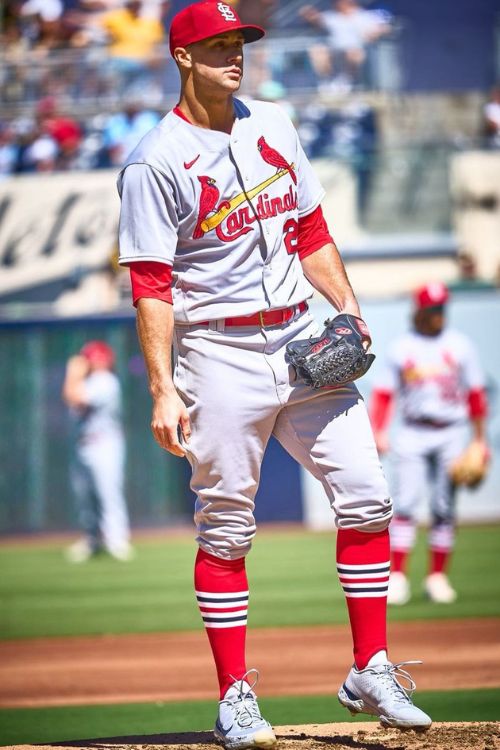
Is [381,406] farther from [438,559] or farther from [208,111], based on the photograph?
[208,111]

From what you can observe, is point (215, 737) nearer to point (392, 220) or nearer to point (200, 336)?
point (200, 336)

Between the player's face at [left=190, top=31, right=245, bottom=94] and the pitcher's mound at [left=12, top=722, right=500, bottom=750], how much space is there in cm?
217

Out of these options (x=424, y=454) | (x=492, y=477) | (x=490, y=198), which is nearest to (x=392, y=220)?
(x=490, y=198)

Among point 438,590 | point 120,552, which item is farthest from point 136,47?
point 438,590

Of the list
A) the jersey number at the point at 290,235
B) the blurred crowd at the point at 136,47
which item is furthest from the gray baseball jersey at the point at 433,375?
the blurred crowd at the point at 136,47

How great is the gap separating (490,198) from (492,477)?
4.10m

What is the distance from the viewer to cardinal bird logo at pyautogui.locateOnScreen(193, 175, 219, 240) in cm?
397

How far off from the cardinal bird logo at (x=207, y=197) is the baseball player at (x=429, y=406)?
5.35 m

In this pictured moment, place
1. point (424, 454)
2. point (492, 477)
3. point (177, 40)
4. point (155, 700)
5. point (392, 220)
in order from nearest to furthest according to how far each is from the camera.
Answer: point (177, 40)
point (155, 700)
point (424, 454)
point (492, 477)
point (392, 220)

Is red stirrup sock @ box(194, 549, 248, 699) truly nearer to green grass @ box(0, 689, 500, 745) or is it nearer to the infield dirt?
green grass @ box(0, 689, 500, 745)

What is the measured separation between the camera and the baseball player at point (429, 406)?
923cm

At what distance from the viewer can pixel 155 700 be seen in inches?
235

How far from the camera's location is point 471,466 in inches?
358

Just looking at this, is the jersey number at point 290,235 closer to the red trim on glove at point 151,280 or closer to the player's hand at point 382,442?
the red trim on glove at point 151,280
